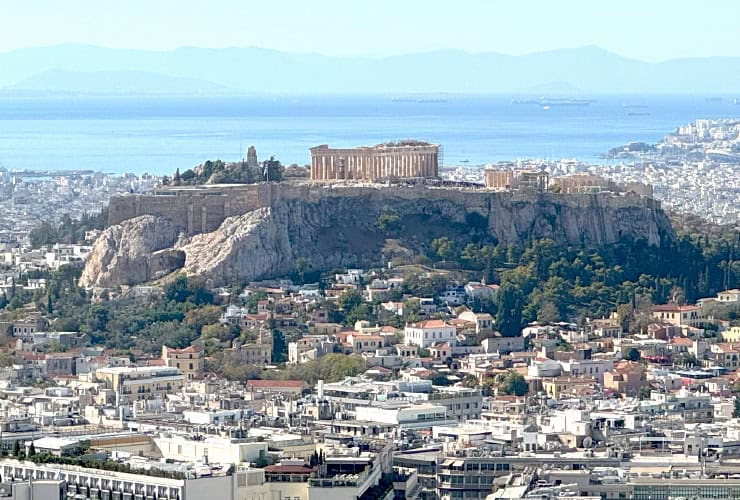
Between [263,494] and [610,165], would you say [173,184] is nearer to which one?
[263,494]

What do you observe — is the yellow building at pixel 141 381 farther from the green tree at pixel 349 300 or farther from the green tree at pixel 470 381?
the green tree at pixel 349 300

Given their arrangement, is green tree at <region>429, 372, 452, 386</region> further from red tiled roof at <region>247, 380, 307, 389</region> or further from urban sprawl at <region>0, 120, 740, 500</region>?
red tiled roof at <region>247, 380, 307, 389</region>

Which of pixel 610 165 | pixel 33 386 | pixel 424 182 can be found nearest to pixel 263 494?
pixel 33 386

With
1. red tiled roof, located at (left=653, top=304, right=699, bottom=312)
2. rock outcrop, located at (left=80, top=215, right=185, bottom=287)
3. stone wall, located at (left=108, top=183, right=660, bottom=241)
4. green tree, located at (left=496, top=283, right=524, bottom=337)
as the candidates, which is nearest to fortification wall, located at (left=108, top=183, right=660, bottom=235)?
stone wall, located at (left=108, top=183, right=660, bottom=241)

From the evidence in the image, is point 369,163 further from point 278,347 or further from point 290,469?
point 290,469

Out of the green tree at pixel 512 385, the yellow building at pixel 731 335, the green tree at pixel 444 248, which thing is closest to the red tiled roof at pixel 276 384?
the green tree at pixel 512 385

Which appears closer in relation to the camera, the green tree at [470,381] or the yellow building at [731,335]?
the green tree at [470,381]
